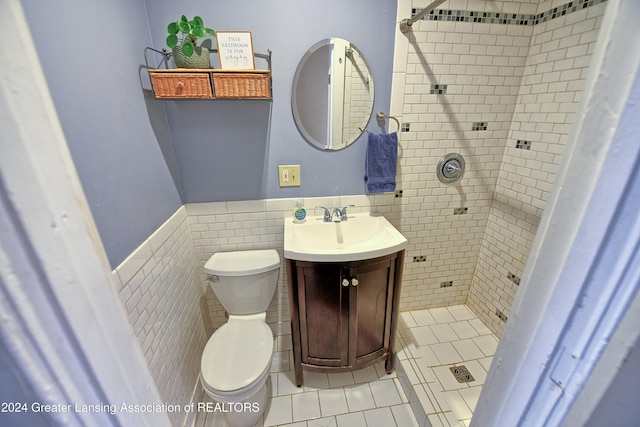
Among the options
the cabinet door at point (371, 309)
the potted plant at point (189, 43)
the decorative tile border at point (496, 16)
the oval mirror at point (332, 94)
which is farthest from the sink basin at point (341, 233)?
the decorative tile border at point (496, 16)

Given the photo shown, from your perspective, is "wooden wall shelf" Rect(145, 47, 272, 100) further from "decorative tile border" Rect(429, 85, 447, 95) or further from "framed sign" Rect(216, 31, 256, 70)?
"decorative tile border" Rect(429, 85, 447, 95)

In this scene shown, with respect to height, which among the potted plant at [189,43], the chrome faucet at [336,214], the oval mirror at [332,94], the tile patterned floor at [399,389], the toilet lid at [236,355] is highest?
the potted plant at [189,43]

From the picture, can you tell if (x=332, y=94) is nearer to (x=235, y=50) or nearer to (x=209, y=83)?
(x=235, y=50)

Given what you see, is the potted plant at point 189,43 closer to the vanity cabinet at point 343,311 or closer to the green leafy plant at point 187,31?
the green leafy plant at point 187,31

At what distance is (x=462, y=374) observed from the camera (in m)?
1.53

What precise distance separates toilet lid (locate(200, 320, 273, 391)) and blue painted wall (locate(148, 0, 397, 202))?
740mm

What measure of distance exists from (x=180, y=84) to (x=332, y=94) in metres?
0.74

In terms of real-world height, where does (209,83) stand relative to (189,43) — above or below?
below

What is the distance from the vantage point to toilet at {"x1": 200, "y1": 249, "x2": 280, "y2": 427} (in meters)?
1.11

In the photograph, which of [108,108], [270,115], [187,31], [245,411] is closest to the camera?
[108,108]

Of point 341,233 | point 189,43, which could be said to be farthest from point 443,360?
point 189,43

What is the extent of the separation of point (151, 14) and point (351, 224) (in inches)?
55.5

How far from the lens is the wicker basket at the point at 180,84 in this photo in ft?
3.53

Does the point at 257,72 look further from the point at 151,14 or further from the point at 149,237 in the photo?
the point at 149,237
